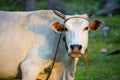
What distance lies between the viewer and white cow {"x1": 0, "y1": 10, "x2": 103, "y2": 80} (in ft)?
32.6

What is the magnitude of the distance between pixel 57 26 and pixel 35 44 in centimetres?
57

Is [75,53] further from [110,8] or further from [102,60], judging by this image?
[110,8]

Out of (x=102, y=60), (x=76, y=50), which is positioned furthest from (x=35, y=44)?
(x=102, y=60)

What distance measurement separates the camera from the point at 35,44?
1010cm

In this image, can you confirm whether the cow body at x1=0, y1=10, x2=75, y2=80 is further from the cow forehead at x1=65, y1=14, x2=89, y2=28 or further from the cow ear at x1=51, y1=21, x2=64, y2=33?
the cow forehead at x1=65, y1=14, x2=89, y2=28

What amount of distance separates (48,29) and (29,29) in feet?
1.11

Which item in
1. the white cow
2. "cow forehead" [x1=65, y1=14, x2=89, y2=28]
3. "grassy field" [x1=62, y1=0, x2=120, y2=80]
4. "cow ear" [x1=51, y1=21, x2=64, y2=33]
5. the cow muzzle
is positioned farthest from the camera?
"grassy field" [x1=62, y1=0, x2=120, y2=80]

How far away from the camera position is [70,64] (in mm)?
10227

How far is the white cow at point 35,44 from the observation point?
9945 mm

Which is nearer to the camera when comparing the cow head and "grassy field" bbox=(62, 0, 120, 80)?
the cow head

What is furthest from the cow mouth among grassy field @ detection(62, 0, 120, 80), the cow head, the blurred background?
grassy field @ detection(62, 0, 120, 80)

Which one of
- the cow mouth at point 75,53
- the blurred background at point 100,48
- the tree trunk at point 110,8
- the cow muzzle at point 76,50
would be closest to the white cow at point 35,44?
the cow mouth at point 75,53

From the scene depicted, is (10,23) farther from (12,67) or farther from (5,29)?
(12,67)

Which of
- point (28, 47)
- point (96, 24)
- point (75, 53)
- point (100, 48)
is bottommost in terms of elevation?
point (100, 48)
